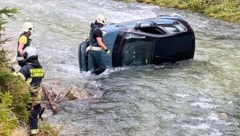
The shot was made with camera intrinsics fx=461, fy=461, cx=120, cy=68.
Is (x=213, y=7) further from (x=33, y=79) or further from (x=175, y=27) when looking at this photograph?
(x=33, y=79)

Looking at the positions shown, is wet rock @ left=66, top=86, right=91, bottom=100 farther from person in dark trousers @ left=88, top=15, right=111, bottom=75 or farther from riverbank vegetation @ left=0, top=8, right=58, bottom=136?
riverbank vegetation @ left=0, top=8, right=58, bottom=136

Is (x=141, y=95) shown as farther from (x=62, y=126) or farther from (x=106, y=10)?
(x=106, y=10)

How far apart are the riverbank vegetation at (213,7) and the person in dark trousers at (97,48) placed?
10.9 metres

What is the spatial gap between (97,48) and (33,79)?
17.0 feet

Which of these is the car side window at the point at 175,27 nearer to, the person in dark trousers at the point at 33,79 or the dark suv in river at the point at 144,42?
the dark suv in river at the point at 144,42

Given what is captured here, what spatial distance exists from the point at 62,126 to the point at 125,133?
129cm

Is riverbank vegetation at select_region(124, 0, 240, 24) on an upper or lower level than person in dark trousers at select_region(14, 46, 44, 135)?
lower

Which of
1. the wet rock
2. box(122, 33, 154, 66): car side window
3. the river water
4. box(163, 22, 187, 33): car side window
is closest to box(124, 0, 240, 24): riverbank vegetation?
the river water

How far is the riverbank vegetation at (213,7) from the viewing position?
75.5 feet

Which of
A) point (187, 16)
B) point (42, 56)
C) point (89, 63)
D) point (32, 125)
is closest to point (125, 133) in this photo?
point (32, 125)

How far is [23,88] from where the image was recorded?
7.74 metres

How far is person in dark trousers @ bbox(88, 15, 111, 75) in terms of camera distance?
12.7 meters

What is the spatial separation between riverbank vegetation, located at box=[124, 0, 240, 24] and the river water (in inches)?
97.1

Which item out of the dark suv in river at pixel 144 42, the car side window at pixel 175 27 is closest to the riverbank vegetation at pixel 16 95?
the dark suv in river at pixel 144 42
